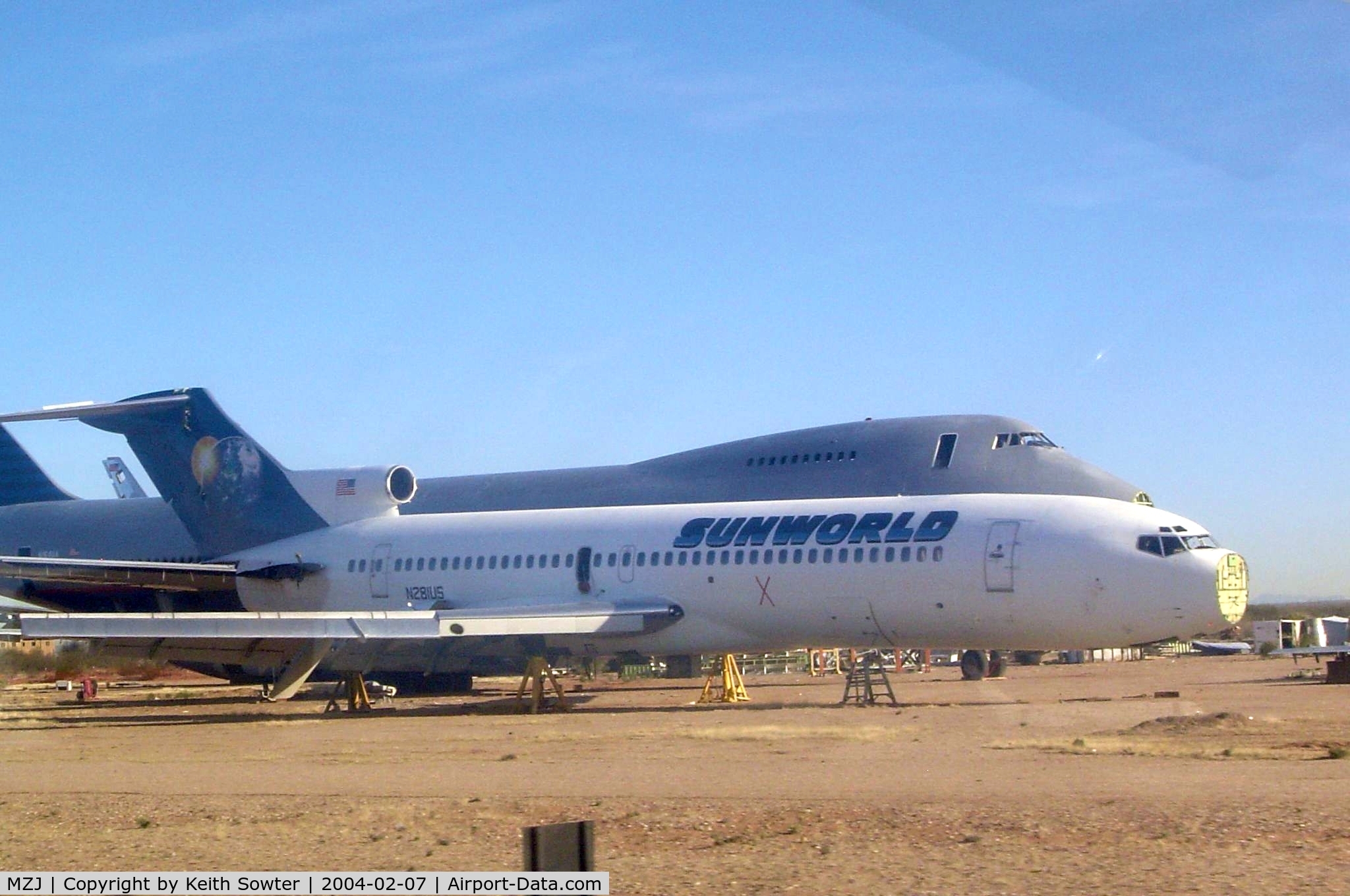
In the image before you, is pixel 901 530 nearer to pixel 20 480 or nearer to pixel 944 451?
pixel 944 451

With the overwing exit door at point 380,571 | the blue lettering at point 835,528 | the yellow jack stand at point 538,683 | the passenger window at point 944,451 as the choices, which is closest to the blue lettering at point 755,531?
the blue lettering at point 835,528

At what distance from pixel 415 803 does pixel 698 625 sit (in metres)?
15.3

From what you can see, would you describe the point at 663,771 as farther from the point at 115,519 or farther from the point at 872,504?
the point at 115,519

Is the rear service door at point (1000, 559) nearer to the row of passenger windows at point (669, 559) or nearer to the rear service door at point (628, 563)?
the row of passenger windows at point (669, 559)

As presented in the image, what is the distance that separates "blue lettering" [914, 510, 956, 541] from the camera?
81.9 ft

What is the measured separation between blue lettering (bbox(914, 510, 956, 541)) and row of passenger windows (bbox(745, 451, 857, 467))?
11032 millimetres

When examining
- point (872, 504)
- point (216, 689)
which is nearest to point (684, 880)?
point (872, 504)

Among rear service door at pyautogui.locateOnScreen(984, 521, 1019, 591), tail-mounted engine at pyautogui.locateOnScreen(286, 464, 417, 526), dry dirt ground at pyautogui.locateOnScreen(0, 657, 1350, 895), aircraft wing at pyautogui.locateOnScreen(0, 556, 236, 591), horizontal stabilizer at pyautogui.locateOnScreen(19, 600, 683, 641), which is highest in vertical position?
tail-mounted engine at pyautogui.locateOnScreen(286, 464, 417, 526)

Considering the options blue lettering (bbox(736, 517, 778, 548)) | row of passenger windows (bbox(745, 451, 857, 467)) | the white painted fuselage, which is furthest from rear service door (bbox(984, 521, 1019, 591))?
row of passenger windows (bbox(745, 451, 857, 467))

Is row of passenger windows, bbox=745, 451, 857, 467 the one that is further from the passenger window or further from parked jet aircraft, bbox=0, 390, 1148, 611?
the passenger window

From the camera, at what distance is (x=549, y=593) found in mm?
28828

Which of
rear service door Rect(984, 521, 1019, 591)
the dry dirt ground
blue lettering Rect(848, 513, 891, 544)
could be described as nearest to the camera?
the dry dirt ground

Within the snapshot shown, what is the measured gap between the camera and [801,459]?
123 ft

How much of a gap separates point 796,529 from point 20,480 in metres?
27.7
